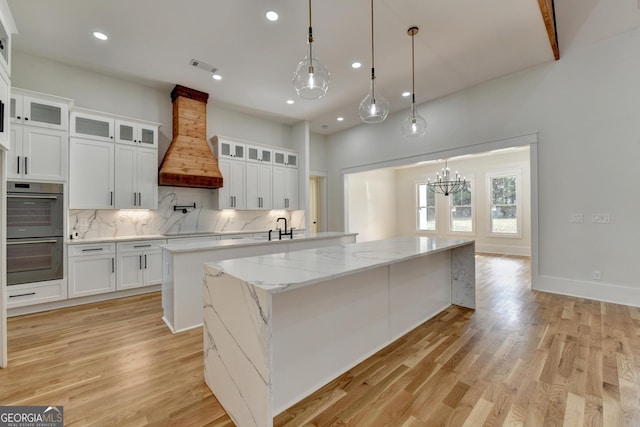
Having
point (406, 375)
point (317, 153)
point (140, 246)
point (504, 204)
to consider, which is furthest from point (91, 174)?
point (504, 204)

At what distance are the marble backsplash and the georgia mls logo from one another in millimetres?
3125

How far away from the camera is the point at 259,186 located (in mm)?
5961

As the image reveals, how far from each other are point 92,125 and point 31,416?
3829 mm

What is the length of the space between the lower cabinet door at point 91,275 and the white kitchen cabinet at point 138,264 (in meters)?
0.09

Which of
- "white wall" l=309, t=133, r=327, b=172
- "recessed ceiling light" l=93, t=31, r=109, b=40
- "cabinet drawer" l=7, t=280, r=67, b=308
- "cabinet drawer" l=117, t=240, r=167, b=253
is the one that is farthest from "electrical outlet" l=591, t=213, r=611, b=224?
"cabinet drawer" l=7, t=280, r=67, b=308

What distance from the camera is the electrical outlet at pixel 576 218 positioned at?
12.5 feet

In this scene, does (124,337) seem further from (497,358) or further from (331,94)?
(331,94)

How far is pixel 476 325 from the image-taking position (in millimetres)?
2896

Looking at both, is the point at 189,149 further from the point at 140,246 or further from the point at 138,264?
the point at 138,264

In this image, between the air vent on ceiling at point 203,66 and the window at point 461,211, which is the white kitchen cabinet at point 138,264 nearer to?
the air vent on ceiling at point 203,66

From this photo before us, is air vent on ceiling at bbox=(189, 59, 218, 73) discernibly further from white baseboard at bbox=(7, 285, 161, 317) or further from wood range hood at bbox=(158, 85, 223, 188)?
white baseboard at bbox=(7, 285, 161, 317)

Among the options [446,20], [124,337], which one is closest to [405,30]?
[446,20]

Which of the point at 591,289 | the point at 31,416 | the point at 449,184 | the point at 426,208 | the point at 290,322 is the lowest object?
the point at 31,416

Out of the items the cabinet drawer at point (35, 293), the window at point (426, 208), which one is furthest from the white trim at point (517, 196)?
the cabinet drawer at point (35, 293)
